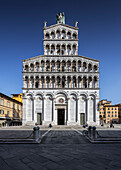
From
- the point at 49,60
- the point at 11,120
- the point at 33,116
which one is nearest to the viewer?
the point at 33,116

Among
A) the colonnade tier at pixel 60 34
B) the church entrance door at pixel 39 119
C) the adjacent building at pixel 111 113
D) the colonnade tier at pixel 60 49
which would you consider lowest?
the adjacent building at pixel 111 113

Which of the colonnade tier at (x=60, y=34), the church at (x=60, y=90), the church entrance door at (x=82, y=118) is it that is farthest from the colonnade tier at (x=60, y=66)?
the church entrance door at (x=82, y=118)

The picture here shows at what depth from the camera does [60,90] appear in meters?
33.6

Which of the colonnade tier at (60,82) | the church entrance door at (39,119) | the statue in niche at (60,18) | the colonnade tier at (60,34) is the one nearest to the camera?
the church entrance door at (39,119)

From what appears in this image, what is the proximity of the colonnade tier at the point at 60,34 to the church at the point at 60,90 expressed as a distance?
6.18 metres

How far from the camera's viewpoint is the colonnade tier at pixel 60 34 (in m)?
37.3

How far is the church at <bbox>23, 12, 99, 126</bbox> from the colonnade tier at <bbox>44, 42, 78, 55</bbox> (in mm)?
1694

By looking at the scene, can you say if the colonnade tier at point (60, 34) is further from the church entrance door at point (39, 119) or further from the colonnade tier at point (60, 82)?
the church entrance door at point (39, 119)

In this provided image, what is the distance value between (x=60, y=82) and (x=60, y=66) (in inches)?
168

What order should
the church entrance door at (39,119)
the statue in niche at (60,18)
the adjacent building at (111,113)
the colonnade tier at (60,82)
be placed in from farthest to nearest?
the adjacent building at (111,113) → the statue in niche at (60,18) → the colonnade tier at (60,82) → the church entrance door at (39,119)

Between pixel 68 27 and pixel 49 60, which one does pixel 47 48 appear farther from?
pixel 68 27

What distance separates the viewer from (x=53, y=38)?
1483 inches

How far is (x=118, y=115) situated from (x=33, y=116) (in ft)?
211

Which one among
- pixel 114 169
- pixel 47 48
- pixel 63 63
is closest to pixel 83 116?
pixel 63 63
